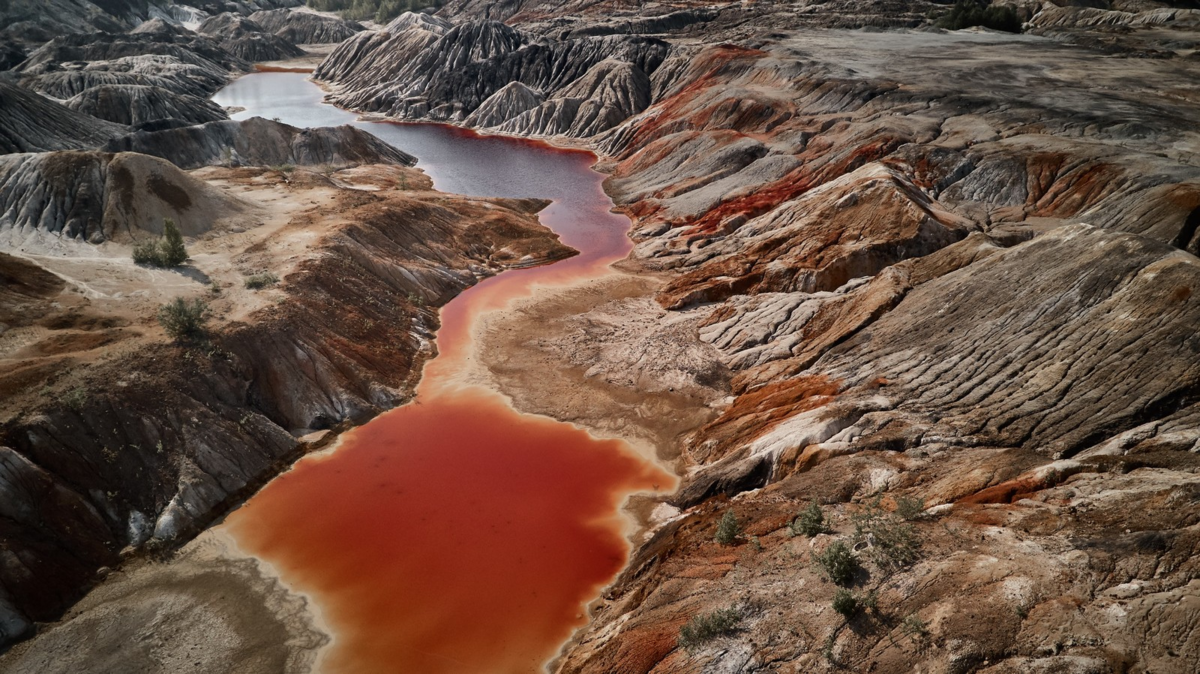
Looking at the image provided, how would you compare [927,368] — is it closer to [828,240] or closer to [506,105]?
[828,240]

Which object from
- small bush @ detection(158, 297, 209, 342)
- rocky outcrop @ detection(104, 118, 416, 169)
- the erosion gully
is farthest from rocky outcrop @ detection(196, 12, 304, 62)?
the erosion gully

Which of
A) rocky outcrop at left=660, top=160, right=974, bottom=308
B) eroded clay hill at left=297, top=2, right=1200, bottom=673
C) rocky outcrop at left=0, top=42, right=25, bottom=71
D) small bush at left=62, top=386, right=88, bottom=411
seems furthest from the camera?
rocky outcrop at left=0, top=42, right=25, bottom=71

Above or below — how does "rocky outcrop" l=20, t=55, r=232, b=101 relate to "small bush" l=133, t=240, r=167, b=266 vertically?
above

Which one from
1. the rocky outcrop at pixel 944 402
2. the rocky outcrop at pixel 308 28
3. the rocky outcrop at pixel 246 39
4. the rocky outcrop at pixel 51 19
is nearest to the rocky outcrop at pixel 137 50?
the rocky outcrop at pixel 246 39

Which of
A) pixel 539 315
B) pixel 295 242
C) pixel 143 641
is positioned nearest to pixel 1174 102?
pixel 539 315

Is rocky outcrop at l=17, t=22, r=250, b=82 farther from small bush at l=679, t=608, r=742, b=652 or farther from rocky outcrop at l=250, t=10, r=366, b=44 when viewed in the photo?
small bush at l=679, t=608, r=742, b=652

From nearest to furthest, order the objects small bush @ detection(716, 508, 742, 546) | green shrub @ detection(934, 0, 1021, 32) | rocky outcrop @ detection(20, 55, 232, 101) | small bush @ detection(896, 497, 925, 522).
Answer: small bush @ detection(896, 497, 925, 522) → small bush @ detection(716, 508, 742, 546) → rocky outcrop @ detection(20, 55, 232, 101) → green shrub @ detection(934, 0, 1021, 32)

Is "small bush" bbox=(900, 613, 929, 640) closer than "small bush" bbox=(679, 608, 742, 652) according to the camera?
Yes

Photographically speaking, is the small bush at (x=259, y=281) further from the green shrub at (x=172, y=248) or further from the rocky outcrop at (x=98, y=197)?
the rocky outcrop at (x=98, y=197)
